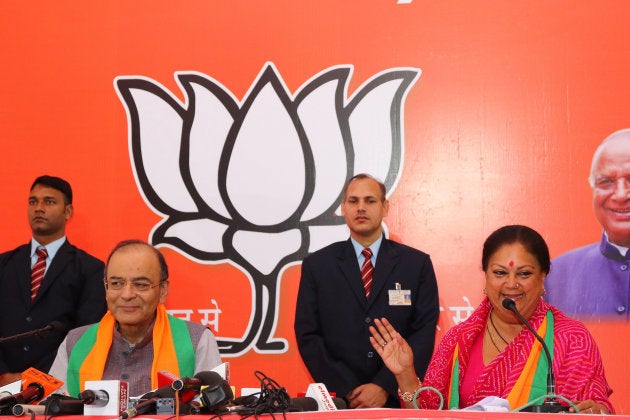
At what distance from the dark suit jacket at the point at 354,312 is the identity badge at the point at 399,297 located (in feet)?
0.06

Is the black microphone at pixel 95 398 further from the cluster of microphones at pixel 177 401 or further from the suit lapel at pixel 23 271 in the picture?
the suit lapel at pixel 23 271

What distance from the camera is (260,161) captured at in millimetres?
4504

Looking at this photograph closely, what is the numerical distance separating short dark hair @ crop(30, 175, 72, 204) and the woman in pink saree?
2053mm

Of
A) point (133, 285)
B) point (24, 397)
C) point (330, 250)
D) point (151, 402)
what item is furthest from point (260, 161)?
point (151, 402)

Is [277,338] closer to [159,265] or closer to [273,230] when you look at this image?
[273,230]

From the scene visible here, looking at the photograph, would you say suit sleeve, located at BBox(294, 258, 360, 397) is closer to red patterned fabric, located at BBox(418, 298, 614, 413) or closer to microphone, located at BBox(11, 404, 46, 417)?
red patterned fabric, located at BBox(418, 298, 614, 413)

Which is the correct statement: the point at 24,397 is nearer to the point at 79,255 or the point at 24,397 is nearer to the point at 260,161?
the point at 79,255

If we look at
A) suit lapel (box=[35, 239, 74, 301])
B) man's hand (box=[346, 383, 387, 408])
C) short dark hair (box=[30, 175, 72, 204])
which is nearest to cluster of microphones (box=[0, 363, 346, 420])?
man's hand (box=[346, 383, 387, 408])

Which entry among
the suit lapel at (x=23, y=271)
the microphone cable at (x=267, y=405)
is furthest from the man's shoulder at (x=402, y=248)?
the microphone cable at (x=267, y=405)

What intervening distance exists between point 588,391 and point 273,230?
2031 mm

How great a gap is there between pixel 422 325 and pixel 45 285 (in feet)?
6.10

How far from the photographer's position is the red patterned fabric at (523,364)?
285 cm

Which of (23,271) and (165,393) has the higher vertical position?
(23,271)

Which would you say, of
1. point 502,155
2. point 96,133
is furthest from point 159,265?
point 502,155
